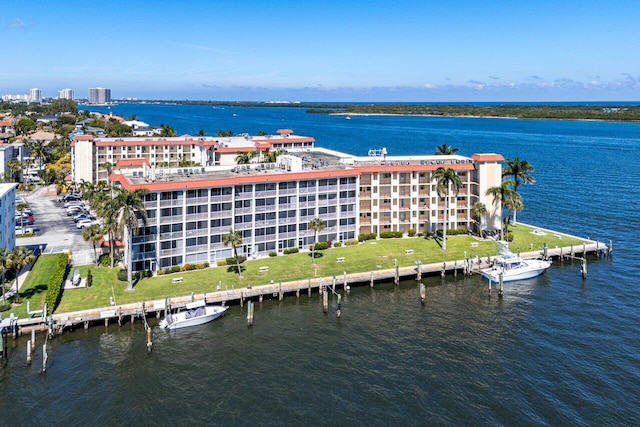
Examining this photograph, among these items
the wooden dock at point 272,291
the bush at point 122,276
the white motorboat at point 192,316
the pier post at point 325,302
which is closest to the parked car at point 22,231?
the bush at point 122,276

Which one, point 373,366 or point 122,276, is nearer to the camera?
point 373,366

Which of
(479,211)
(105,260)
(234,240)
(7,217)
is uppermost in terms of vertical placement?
(479,211)

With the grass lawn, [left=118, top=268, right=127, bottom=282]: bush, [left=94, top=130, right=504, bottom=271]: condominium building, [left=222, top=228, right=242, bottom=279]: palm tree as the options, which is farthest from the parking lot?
[left=222, top=228, right=242, bottom=279]: palm tree

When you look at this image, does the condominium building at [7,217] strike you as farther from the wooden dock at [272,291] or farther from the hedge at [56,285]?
the wooden dock at [272,291]

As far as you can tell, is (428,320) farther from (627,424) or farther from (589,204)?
(589,204)

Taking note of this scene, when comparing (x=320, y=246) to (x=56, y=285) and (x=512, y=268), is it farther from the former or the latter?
(x=56, y=285)

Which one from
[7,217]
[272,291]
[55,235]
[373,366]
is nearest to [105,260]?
[7,217]

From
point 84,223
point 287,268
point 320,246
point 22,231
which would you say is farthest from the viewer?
point 84,223
